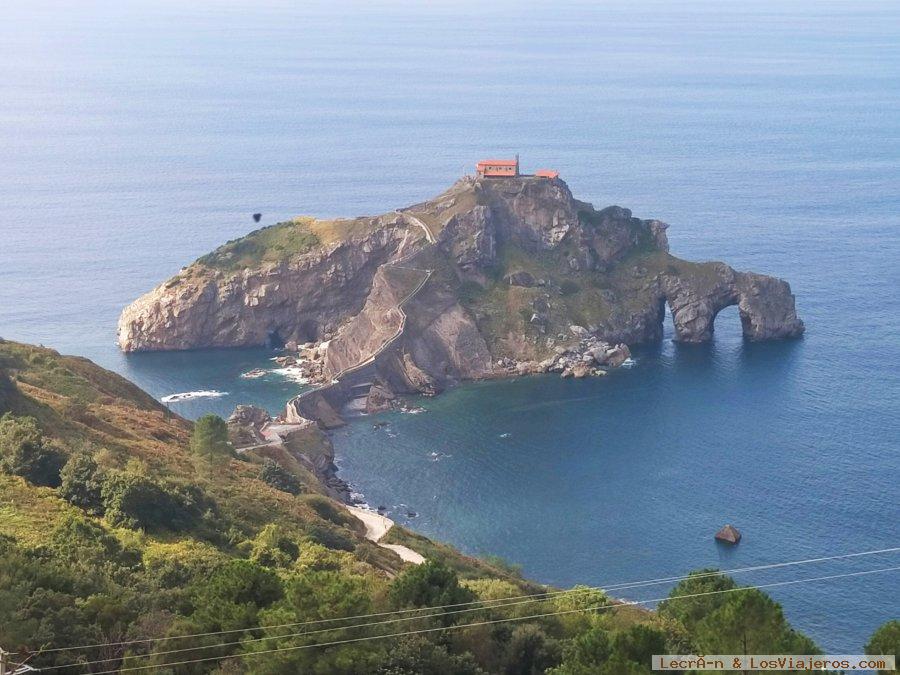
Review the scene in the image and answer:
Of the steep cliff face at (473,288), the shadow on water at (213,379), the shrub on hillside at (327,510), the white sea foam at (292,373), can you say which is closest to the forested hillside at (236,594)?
the shrub on hillside at (327,510)

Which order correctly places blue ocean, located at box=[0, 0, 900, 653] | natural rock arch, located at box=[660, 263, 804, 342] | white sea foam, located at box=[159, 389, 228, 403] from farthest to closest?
natural rock arch, located at box=[660, 263, 804, 342]
white sea foam, located at box=[159, 389, 228, 403]
blue ocean, located at box=[0, 0, 900, 653]

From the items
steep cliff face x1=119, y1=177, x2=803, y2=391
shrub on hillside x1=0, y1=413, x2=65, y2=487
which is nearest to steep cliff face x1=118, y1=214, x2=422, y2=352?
steep cliff face x1=119, y1=177, x2=803, y2=391

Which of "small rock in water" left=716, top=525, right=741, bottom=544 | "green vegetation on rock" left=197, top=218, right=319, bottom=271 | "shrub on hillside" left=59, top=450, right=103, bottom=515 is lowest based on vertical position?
"small rock in water" left=716, top=525, right=741, bottom=544

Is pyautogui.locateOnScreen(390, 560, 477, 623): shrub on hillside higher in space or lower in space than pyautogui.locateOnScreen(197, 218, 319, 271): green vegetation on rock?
lower

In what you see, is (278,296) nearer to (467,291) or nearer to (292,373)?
(292,373)

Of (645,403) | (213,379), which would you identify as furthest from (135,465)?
(213,379)

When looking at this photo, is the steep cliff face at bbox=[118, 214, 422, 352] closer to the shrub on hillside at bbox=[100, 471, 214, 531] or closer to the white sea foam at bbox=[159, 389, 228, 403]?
the white sea foam at bbox=[159, 389, 228, 403]

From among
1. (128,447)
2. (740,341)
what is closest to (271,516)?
(128,447)
